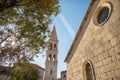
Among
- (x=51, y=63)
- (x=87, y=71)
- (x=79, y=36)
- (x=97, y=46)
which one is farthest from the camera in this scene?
(x=51, y=63)

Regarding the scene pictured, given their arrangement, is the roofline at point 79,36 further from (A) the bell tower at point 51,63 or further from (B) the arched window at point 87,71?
(A) the bell tower at point 51,63

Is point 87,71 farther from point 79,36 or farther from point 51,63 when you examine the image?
point 51,63

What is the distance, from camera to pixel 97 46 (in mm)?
7227

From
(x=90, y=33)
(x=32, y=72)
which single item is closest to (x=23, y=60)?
(x=90, y=33)

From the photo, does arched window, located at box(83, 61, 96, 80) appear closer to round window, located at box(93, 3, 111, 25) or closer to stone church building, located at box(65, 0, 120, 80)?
stone church building, located at box(65, 0, 120, 80)

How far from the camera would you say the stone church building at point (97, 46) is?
604cm

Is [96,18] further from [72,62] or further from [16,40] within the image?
[16,40]

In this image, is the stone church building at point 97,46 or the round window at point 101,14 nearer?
the stone church building at point 97,46

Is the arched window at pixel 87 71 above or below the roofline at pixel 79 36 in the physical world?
below

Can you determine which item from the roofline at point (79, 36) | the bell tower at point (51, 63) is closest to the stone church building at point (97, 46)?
the roofline at point (79, 36)

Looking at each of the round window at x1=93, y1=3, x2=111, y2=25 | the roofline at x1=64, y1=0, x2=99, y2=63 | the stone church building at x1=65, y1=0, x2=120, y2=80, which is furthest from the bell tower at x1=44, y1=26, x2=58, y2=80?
the round window at x1=93, y1=3, x2=111, y2=25

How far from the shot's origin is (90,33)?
8.20 metres

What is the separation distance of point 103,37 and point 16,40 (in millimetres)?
7050

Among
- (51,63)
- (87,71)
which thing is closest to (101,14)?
(87,71)
